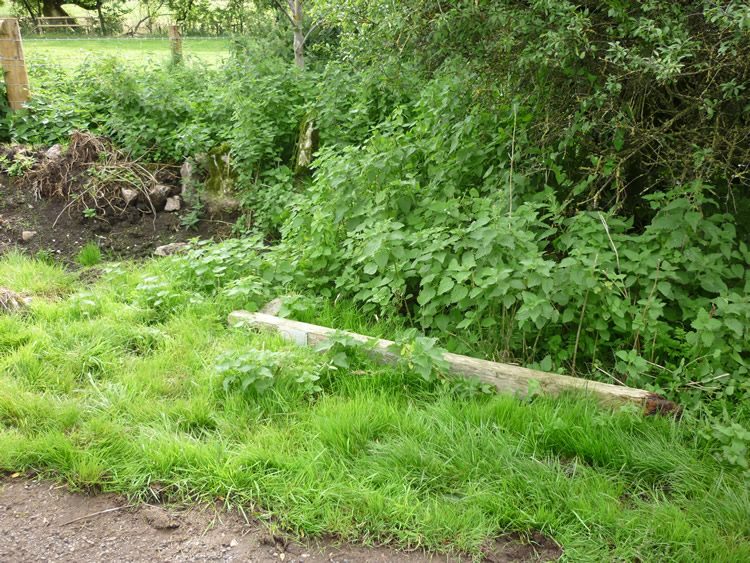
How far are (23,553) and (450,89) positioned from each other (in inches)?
162

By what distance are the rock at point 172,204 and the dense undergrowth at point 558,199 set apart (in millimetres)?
2134

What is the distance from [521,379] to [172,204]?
5275mm

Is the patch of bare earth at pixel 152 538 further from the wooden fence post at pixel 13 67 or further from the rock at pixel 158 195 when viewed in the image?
the wooden fence post at pixel 13 67

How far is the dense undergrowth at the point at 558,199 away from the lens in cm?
353

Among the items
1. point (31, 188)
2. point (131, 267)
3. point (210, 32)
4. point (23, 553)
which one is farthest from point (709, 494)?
point (210, 32)

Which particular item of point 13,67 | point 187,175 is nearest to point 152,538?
point 187,175

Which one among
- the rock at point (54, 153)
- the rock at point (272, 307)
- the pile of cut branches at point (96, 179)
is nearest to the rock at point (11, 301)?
the rock at point (272, 307)

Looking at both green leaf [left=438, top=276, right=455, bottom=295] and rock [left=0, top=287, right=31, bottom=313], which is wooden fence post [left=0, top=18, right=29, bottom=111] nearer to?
rock [left=0, top=287, right=31, bottom=313]

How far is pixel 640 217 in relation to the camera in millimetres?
4594

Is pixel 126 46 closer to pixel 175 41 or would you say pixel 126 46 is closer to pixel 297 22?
pixel 175 41

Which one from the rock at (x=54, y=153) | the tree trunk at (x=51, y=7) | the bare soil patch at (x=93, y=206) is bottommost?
the bare soil patch at (x=93, y=206)

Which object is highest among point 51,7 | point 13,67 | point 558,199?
point 51,7

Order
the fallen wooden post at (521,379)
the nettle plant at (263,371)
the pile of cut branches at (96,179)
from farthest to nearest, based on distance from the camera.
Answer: the pile of cut branches at (96,179)
the nettle plant at (263,371)
the fallen wooden post at (521,379)

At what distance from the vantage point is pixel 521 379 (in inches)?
146
